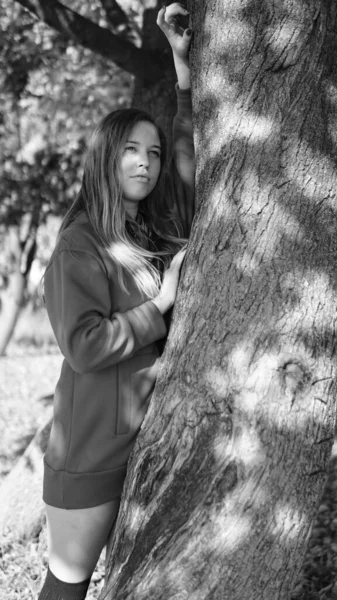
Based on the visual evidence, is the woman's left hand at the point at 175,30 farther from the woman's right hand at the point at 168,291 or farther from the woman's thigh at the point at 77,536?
the woman's thigh at the point at 77,536

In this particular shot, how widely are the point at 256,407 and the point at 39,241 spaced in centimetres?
984

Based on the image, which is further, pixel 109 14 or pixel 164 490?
pixel 109 14

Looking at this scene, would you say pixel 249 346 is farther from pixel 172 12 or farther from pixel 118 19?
pixel 118 19

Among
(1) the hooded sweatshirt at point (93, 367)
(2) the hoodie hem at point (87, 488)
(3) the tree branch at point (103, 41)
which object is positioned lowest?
(2) the hoodie hem at point (87, 488)

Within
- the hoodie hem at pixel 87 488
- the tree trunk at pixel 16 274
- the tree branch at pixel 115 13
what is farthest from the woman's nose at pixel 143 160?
the tree trunk at pixel 16 274

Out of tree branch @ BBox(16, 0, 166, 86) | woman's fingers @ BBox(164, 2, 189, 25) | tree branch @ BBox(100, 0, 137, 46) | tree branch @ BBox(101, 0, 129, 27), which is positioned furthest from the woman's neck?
tree branch @ BBox(101, 0, 129, 27)

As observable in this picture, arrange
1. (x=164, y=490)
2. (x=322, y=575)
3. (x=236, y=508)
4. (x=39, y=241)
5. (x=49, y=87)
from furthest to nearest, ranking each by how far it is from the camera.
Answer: (x=39, y=241) < (x=49, y=87) < (x=322, y=575) < (x=164, y=490) < (x=236, y=508)

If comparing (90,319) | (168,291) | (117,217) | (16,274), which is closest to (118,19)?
(117,217)

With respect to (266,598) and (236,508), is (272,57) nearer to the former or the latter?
(236,508)

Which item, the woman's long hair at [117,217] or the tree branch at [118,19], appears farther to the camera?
the tree branch at [118,19]

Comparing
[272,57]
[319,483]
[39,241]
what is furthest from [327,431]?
[39,241]

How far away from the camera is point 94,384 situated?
2.50m

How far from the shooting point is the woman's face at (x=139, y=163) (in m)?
2.65

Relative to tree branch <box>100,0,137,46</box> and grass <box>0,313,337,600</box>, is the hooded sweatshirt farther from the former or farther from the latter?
tree branch <box>100,0,137,46</box>
